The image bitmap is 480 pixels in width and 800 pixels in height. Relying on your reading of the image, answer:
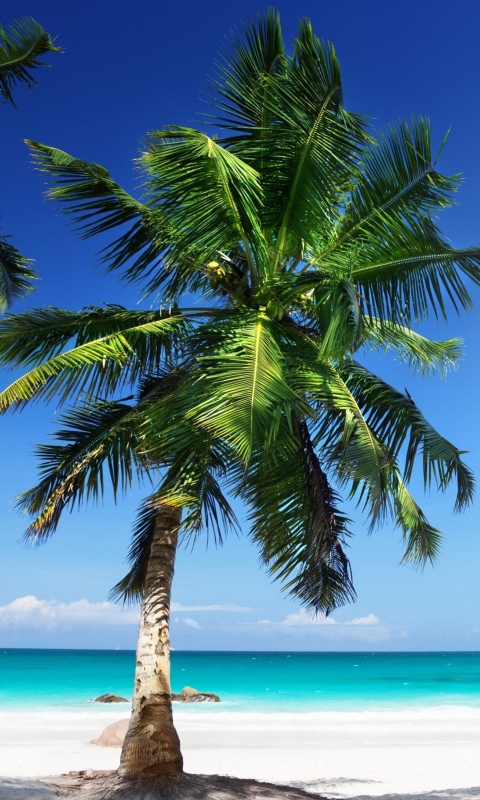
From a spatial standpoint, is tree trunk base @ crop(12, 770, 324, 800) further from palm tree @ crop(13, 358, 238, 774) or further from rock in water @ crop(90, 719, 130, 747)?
rock in water @ crop(90, 719, 130, 747)

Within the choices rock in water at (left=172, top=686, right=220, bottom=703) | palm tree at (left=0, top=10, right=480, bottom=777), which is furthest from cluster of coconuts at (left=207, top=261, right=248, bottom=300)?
rock in water at (left=172, top=686, right=220, bottom=703)

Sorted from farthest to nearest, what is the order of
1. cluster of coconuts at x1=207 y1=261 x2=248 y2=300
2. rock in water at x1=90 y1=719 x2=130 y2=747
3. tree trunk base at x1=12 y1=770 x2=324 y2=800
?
rock in water at x1=90 y1=719 x2=130 y2=747 → cluster of coconuts at x1=207 y1=261 x2=248 y2=300 → tree trunk base at x1=12 y1=770 x2=324 y2=800

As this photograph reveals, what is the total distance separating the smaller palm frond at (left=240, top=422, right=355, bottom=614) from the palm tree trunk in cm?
91

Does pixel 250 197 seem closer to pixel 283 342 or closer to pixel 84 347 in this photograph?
pixel 283 342

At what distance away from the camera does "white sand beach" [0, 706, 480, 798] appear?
1056cm

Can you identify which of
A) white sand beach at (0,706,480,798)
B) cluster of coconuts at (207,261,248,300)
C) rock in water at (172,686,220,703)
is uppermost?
cluster of coconuts at (207,261,248,300)

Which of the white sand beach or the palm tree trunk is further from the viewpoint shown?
the white sand beach

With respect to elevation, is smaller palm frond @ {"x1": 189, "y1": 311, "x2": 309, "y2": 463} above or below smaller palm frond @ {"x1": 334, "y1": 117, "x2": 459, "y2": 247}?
below

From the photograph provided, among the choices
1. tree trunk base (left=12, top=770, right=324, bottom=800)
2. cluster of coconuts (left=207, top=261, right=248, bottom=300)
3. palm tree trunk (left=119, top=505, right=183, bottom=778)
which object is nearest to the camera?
tree trunk base (left=12, top=770, right=324, bottom=800)

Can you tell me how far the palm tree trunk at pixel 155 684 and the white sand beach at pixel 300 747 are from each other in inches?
113

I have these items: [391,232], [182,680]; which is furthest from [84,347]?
[182,680]

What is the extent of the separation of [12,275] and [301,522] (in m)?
4.18

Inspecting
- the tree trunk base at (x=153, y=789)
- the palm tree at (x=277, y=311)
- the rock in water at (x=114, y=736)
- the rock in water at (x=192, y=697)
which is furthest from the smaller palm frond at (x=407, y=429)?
the rock in water at (x=192, y=697)

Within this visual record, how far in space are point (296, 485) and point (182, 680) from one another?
39204 mm
